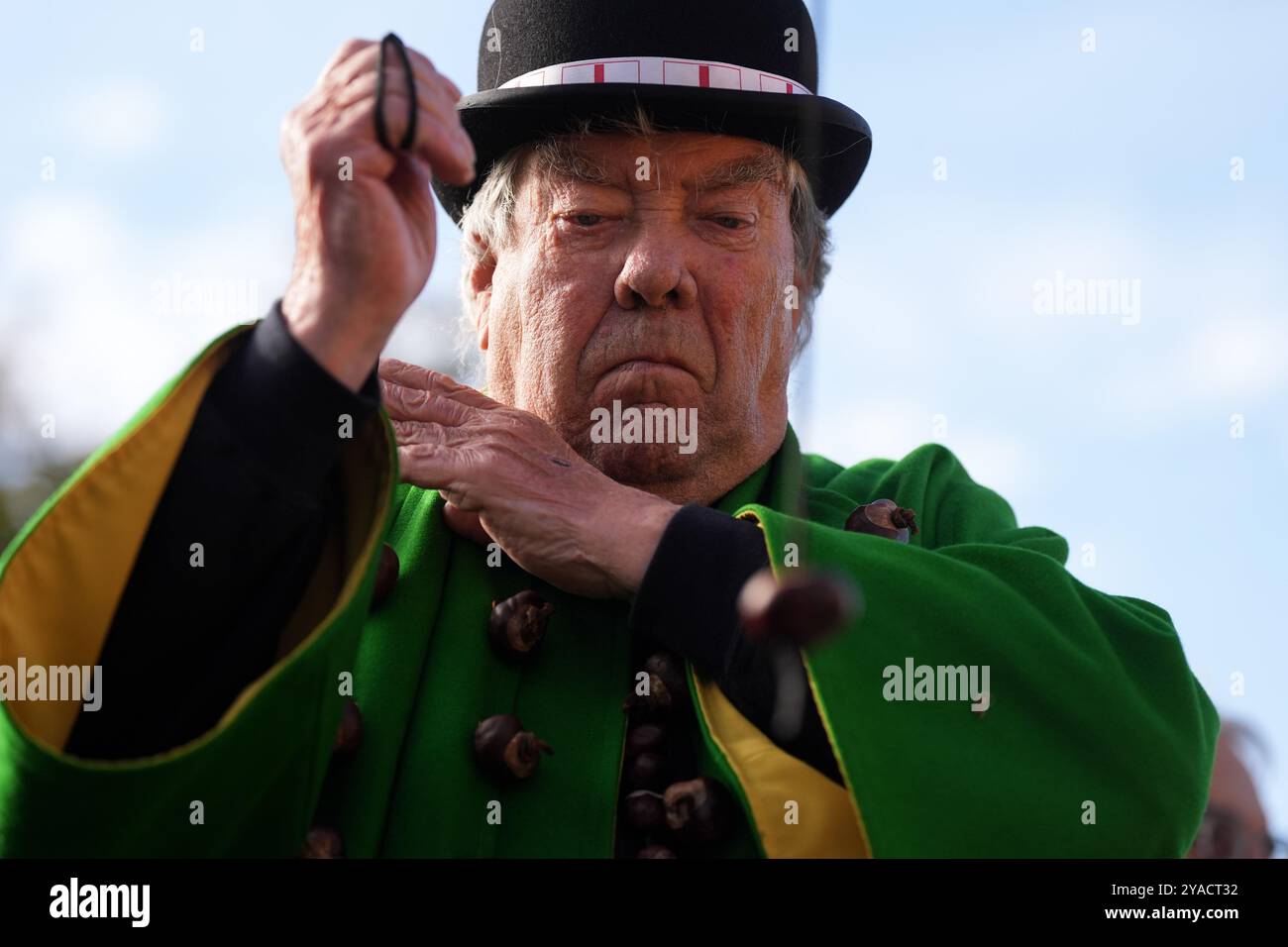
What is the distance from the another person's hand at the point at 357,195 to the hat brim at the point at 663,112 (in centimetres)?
111

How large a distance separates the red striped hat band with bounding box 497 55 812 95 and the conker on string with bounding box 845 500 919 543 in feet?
3.20

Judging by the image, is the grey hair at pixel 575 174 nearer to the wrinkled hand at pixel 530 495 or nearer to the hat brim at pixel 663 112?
the hat brim at pixel 663 112

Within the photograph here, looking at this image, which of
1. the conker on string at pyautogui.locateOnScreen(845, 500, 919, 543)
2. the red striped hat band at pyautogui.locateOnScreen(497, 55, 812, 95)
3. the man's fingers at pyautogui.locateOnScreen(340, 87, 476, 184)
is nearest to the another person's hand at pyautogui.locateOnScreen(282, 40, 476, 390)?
the man's fingers at pyautogui.locateOnScreen(340, 87, 476, 184)

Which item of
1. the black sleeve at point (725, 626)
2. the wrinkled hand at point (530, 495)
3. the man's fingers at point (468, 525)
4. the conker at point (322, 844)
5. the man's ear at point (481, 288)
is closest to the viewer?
the conker at point (322, 844)

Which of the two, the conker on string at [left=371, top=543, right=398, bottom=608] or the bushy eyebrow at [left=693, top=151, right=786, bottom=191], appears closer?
the conker on string at [left=371, top=543, right=398, bottom=608]

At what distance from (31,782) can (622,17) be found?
2201 mm

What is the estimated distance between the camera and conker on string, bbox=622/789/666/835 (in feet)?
10.00

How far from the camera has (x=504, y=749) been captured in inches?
120

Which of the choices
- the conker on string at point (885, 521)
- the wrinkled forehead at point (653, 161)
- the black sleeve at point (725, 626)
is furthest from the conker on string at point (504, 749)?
the wrinkled forehead at point (653, 161)

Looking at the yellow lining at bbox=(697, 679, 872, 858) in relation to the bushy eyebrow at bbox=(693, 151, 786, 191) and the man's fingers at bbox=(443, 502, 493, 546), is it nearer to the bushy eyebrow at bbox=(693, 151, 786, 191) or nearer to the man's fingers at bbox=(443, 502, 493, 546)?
the man's fingers at bbox=(443, 502, 493, 546)

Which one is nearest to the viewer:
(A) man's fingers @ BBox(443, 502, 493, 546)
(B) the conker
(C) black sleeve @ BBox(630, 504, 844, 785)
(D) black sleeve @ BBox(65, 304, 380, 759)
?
(D) black sleeve @ BBox(65, 304, 380, 759)

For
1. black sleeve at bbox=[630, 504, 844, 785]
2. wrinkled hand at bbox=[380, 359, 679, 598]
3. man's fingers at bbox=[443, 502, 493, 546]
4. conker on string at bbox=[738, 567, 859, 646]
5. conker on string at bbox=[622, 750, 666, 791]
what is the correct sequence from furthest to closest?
1. man's fingers at bbox=[443, 502, 493, 546]
2. wrinkled hand at bbox=[380, 359, 679, 598]
3. conker on string at bbox=[622, 750, 666, 791]
4. black sleeve at bbox=[630, 504, 844, 785]
5. conker on string at bbox=[738, 567, 859, 646]

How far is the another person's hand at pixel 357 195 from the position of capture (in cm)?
262
